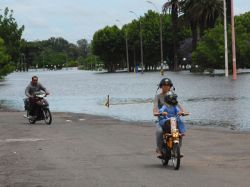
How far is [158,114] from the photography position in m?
10.7

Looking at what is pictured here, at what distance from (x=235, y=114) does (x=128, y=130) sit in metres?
6.35

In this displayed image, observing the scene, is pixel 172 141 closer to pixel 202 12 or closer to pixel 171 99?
pixel 171 99

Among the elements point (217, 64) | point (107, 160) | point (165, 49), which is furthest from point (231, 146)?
point (165, 49)

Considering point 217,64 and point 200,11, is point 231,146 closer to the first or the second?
point 217,64

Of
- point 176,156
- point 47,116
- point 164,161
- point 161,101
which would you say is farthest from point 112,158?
point 47,116

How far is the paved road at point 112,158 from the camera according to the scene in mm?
9633

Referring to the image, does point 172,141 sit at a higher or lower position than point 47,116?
higher

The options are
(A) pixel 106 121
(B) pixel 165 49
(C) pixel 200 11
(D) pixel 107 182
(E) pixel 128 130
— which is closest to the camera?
(D) pixel 107 182

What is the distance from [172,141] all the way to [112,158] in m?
1.96

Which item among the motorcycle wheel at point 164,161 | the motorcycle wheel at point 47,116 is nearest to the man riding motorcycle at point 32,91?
the motorcycle wheel at point 47,116

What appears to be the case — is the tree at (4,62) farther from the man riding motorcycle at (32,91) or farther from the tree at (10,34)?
the man riding motorcycle at (32,91)

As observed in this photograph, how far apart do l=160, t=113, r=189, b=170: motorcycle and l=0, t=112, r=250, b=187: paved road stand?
0.19 m

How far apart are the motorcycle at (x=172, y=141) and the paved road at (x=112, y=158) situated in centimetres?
19

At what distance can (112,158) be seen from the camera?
12266mm
